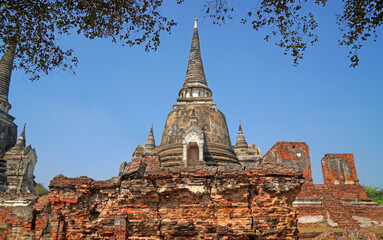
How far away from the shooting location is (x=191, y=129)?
56.0 ft

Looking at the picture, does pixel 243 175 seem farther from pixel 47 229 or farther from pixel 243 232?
pixel 47 229

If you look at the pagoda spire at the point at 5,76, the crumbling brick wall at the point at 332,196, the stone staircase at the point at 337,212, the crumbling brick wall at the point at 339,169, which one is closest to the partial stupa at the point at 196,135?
the crumbling brick wall at the point at 332,196

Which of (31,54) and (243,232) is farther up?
(31,54)

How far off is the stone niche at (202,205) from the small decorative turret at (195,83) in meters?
14.7

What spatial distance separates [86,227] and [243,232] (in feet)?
12.7

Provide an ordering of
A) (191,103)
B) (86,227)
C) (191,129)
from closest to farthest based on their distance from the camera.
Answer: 1. (86,227)
2. (191,129)
3. (191,103)

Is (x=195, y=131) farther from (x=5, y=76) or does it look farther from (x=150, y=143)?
(x=5, y=76)

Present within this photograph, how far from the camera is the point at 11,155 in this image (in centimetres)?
2120

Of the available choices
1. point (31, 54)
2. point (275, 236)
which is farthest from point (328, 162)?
point (31, 54)

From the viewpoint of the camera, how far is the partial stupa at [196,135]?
17.0 m

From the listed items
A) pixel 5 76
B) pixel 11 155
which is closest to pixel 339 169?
pixel 11 155

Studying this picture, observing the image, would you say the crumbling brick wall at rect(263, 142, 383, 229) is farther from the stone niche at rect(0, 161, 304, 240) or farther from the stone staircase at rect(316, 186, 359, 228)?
the stone niche at rect(0, 161, 304, 240)

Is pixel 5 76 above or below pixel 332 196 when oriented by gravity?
above

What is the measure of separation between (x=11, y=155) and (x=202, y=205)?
775 inches
